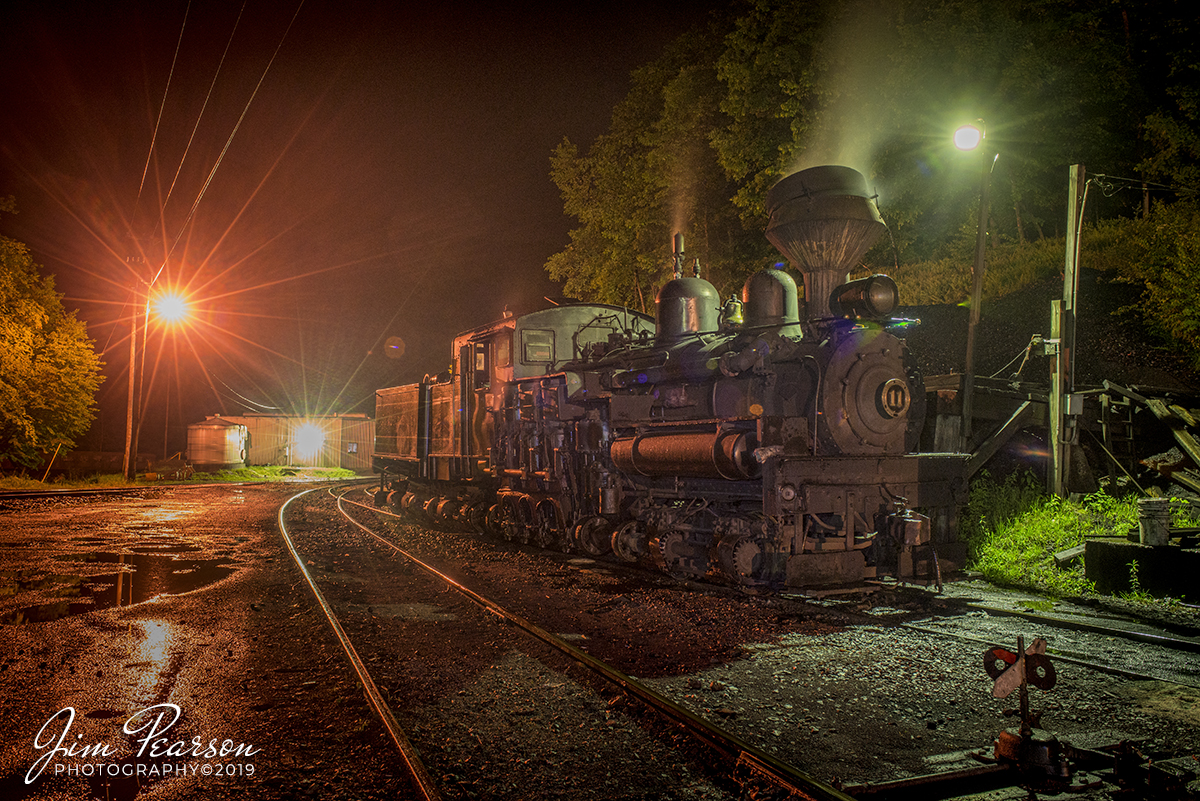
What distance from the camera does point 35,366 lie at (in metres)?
25.4

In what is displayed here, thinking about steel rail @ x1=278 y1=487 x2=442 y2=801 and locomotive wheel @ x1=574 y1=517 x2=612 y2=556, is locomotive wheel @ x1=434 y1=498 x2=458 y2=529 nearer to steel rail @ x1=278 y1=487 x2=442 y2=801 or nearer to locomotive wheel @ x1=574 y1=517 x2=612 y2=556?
locomotive wheel @ x1=574 y1=517 x2=612 y2=556

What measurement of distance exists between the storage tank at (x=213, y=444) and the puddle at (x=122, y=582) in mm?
32034

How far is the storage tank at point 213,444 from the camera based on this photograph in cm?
3978

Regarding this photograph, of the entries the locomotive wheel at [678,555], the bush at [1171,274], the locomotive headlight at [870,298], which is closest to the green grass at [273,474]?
the locomotive wheel at [678,555]

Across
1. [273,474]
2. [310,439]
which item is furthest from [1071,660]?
[310,439]

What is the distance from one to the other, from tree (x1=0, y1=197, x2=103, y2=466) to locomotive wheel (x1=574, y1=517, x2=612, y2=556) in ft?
78.8

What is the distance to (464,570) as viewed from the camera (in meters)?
9.37

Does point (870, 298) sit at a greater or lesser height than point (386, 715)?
greater

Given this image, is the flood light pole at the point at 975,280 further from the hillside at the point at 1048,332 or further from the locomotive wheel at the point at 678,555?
the locomotive wheel at the point at 678,555

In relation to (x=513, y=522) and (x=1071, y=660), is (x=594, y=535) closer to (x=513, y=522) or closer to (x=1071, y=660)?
(x=513, y=522)

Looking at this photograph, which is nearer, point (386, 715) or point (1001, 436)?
point (386, 715)

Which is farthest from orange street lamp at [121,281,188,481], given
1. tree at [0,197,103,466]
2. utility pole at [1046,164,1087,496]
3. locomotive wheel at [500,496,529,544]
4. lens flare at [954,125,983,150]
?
utility pole at [1046,164,1087,496]

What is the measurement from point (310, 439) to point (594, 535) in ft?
128

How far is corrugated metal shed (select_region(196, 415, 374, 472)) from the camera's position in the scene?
143 feet
